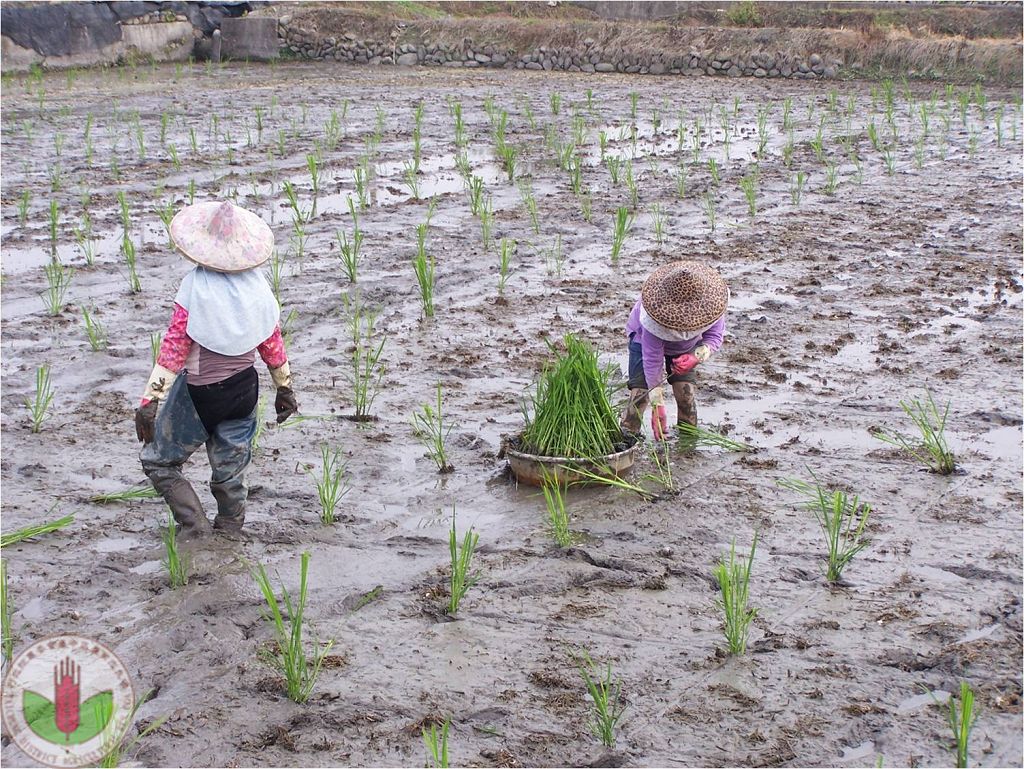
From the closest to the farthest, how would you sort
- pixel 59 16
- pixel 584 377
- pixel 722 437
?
pixel 584 377 < pixel 722 437 < pixel 59 16

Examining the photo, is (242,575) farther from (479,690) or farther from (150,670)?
(479,690)

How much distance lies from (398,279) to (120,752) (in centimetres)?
417

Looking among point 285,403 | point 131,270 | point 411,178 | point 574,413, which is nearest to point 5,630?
point 285,403

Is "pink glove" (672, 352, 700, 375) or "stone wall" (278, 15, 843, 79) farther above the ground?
"stone wall" (278, 15, 843, 79)

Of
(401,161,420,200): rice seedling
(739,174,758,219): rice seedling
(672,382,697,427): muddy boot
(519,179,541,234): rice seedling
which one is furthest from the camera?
(401,161,420,200): rice seedling

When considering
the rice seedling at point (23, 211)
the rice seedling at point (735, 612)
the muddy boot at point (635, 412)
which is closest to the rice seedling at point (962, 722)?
the rice seedling at point (735, 612)

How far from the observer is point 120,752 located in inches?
98.0

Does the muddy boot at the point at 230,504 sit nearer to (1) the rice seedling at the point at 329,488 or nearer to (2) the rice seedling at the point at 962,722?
(1) the rice seedling at the point at 329,488

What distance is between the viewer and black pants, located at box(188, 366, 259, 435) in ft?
11.4

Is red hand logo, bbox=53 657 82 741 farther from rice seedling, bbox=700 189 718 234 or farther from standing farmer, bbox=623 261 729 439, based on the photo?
rice seedling, bbox=700 189 718 234

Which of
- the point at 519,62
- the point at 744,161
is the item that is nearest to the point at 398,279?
the point at 744,161

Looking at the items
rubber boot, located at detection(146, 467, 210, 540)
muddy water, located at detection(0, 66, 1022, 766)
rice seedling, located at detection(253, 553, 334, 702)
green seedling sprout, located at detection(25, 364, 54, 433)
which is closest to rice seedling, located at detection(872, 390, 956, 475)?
muddy water, located at detection(0, 66, 1022, 766)

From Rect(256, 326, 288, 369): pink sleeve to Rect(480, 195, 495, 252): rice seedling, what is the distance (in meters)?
3.51

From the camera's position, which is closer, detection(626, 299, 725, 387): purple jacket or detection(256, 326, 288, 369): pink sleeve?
detection(256, 326, 288, 369): pink sleeve
